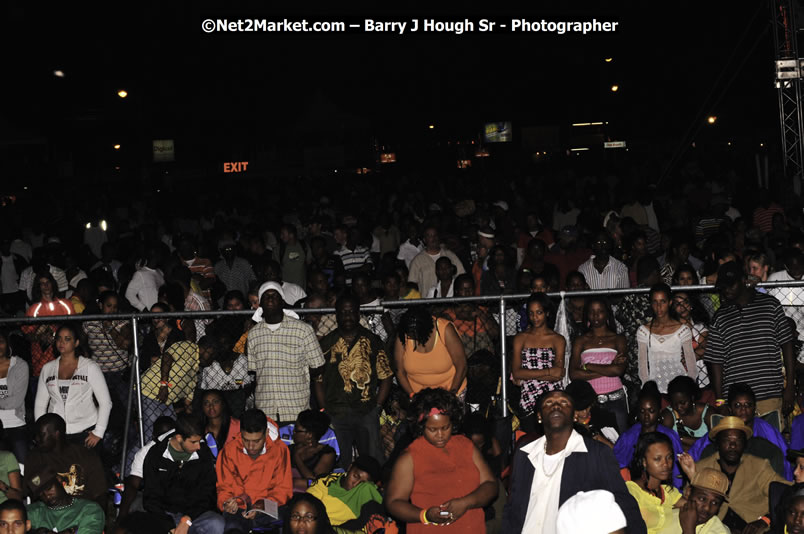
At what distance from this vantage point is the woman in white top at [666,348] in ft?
29.7

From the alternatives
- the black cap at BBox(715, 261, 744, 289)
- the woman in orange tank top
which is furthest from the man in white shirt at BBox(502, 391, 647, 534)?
the black cap at BBox(715, 261, 744, 289)

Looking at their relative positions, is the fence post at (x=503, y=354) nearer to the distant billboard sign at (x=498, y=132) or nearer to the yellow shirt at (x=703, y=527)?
the yellow shirt at (x=703, y=527)

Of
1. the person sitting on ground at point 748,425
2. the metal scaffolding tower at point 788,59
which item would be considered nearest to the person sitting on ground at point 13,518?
the person sitting on ground at point 748,425

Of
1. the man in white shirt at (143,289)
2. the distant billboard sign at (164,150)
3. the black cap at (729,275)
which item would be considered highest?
the distant billboard sign at (164,150)

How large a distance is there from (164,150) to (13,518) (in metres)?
45.7

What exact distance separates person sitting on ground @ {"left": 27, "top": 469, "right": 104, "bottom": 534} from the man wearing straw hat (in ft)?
14.2

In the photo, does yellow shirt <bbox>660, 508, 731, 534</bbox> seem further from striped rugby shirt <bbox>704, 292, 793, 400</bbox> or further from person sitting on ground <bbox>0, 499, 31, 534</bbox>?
person sitting on ground <bbox>0, 499, 31, 534</bbox>

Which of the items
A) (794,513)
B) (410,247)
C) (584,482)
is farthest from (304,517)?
(410,247)

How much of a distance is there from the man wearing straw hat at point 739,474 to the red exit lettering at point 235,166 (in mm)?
44041

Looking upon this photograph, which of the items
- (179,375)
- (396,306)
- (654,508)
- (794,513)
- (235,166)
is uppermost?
(235,166)

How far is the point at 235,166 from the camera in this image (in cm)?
5056

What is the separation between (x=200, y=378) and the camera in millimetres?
9648

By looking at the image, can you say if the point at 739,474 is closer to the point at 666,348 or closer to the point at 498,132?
the point at 666,348

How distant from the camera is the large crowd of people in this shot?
265 inches
